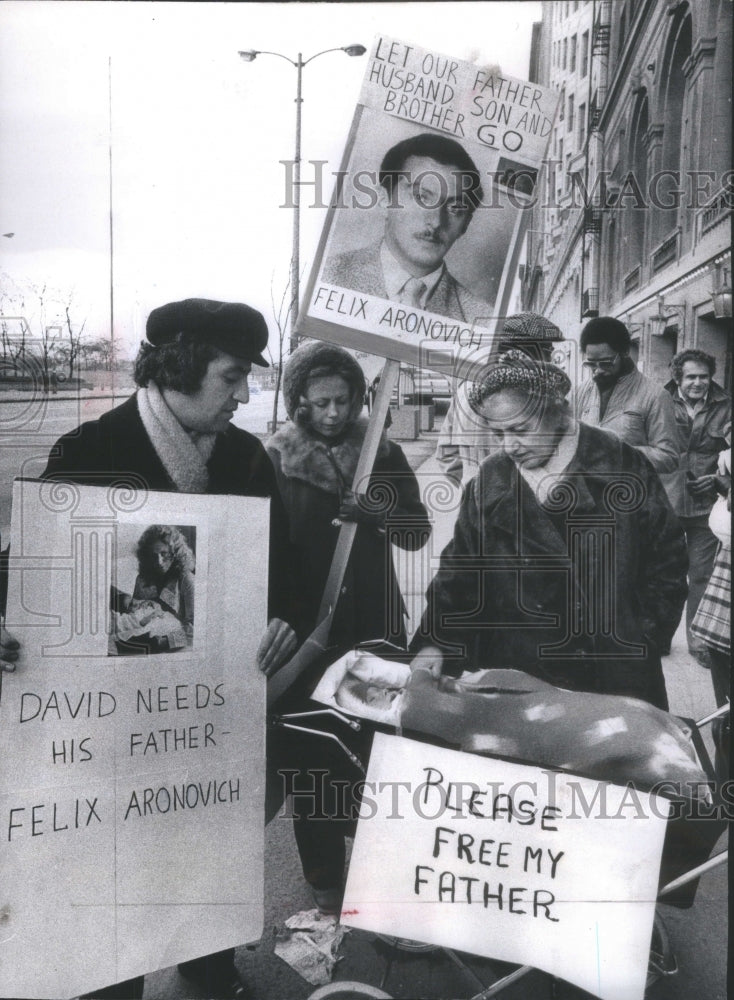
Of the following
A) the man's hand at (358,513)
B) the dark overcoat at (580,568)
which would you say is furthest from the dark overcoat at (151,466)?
the dark overcoat at (580,568)

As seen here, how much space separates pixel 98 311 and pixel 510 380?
1.53 metres

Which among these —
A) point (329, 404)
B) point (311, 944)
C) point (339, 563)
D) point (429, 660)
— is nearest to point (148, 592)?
point (339, 563)

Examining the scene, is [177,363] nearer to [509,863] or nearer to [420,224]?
[420,224]

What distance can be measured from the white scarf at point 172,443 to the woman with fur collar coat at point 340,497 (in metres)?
0.28

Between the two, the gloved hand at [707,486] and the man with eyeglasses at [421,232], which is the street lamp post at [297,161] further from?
the gloved hand at [707,486]

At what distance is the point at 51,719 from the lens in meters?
3.17

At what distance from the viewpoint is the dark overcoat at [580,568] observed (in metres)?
3.20

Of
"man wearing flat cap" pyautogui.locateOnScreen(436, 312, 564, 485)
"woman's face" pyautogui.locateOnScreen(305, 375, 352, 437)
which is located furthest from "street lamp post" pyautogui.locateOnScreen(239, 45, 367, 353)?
"man wearing flat cap" pyautogui.locateOnScreen(436, 312, 564, 485)

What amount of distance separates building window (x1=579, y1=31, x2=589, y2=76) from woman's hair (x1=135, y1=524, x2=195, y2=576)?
2223 millimetres

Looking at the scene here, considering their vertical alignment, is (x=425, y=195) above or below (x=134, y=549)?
above

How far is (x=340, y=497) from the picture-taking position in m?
3.27

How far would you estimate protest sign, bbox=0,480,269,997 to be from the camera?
317cm

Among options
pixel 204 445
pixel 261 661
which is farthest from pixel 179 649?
pixel 204 445

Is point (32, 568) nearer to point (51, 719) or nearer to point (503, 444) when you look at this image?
point (51, 719)
